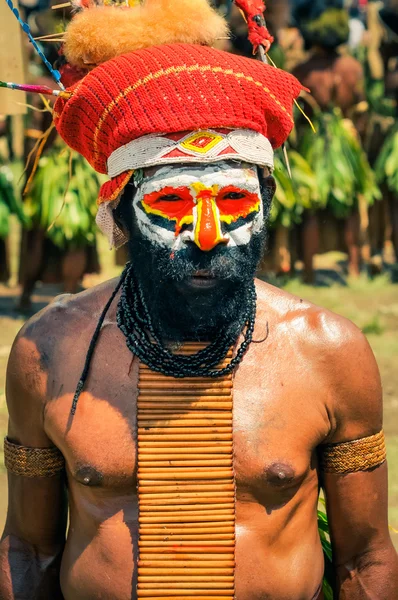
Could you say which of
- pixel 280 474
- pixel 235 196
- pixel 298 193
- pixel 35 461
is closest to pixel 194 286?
pixel 235 196

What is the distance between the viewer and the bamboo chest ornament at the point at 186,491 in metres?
2.61

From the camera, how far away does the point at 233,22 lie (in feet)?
32.4

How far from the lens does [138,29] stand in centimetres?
274

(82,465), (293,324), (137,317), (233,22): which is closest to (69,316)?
(137,317)

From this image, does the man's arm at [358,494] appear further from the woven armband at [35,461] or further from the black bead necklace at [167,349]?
the woven armband at [35,461]

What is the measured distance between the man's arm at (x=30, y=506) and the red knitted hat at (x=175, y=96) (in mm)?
518

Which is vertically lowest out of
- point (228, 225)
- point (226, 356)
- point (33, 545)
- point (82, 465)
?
point (33, 545)

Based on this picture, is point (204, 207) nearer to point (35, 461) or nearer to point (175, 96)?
point (175, 96)

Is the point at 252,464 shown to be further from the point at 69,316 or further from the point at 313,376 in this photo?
the point at 69,316

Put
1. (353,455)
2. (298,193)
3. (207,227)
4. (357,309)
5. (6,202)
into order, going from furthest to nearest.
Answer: (298,193), (357,309), (6,202), (353,455), (207,227)

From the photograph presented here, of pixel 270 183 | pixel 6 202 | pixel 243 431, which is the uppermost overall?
pixel 270 183

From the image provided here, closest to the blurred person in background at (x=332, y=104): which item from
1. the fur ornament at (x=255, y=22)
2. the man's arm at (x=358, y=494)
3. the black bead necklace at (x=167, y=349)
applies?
the fur ornament at (x=255, y=22)

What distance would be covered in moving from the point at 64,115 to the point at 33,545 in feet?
3.77

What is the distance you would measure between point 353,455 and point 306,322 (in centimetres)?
36
